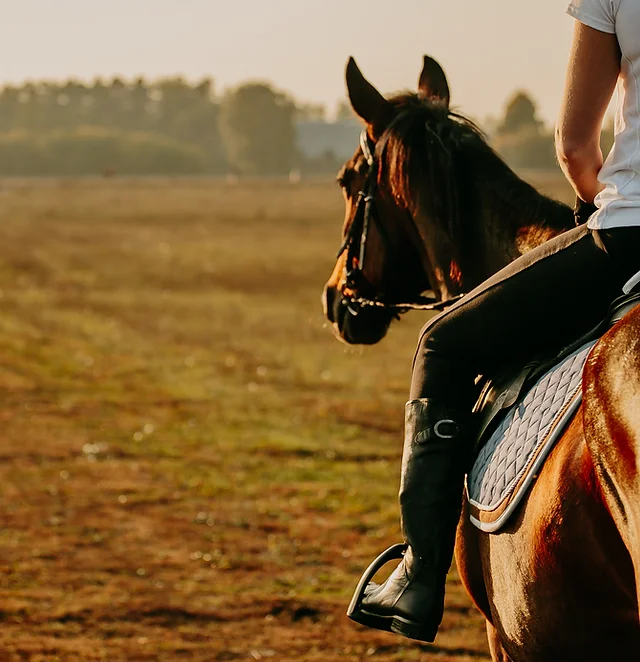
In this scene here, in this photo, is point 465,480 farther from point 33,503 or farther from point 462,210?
point 33,503

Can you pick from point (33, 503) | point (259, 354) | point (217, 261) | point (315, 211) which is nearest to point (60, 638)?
point (33, 503)

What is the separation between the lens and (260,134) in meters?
103

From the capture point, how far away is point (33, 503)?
344 inches

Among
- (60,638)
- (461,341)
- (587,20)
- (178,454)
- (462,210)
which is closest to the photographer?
(587,20)

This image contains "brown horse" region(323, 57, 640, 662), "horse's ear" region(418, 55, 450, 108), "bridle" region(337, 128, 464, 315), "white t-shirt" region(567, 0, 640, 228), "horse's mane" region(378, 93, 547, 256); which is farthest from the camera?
"horse's ear" region(418, 55, 450, 108)

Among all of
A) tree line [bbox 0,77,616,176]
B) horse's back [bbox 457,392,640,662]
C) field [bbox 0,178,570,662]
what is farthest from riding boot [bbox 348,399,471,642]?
tree line [bbox 0,77,616,176]

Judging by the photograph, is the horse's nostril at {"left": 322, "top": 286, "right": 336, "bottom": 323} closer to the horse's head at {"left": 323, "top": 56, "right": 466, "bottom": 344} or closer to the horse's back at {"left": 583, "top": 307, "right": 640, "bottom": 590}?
the horse's head at {"left": 323, "top": 56, "right": 466, "bottom": 344}

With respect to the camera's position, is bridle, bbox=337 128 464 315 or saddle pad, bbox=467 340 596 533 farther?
bridle, bbox=337 128 464 315

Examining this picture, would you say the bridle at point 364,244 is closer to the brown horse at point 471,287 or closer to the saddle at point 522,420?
the brown horse at point 471,287

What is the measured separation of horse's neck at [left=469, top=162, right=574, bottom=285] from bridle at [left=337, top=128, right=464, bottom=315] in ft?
0.93

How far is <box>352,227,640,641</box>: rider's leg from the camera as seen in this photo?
2.78 m

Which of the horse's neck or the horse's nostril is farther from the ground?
the horse's neck

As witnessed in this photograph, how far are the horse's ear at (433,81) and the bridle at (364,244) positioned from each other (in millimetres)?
405

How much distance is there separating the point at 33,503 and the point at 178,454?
1.87 meters
